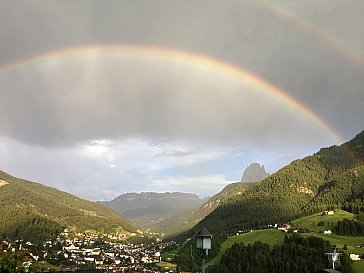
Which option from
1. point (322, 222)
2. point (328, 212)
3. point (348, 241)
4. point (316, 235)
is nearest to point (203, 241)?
point (316, 235)

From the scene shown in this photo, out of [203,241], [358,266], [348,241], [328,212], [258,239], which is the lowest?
[358,266]

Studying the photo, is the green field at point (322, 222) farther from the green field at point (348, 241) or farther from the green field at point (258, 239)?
the green field at point (258, 239)

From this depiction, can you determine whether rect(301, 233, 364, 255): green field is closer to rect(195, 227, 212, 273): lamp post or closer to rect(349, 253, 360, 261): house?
rect(349, 253, 360, 261): house

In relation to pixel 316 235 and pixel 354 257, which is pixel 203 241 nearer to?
pixel 354 257

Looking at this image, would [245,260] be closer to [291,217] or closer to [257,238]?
[257,238]

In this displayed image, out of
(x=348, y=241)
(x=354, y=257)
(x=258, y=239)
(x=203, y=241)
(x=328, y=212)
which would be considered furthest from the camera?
(x=328, y=212)

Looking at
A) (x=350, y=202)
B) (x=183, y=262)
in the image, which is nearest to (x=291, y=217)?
(x=350, y=202)

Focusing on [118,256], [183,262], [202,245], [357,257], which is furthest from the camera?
[118,256]

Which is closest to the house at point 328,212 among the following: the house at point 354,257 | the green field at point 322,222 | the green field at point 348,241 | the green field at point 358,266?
the green field at point 322,222

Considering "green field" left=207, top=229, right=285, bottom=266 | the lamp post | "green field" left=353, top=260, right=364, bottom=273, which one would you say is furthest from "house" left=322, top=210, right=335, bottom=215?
the lamp post

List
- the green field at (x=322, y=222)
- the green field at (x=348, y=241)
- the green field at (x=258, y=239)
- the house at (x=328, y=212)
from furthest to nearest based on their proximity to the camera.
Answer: the house at (x=328, y=212) → the green field at (x=322, y=222) → the green field at (x=258, y=239) → the green field at (x=348, y=241)

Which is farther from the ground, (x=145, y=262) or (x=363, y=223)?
(x=363, y=223)
